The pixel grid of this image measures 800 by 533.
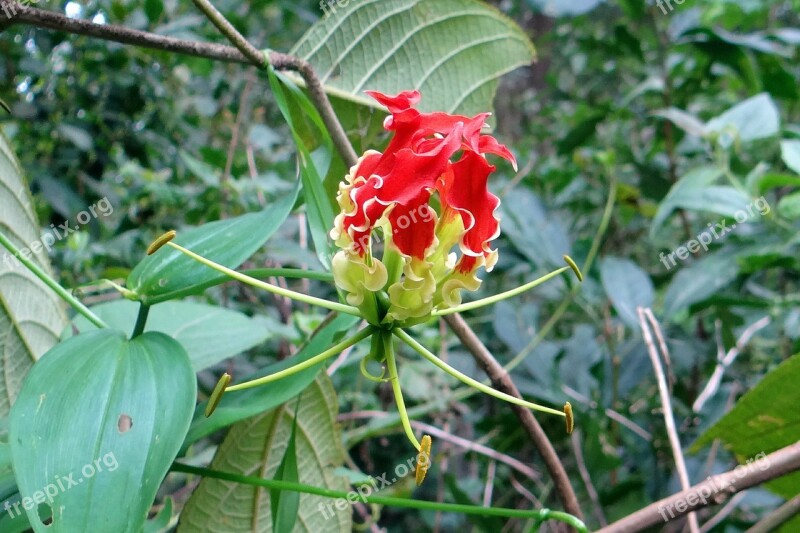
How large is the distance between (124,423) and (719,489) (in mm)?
440

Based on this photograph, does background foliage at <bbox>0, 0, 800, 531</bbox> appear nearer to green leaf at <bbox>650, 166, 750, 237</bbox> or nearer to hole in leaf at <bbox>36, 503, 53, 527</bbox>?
green leaf at <bbox>650, 166, 750, 237</bbox>

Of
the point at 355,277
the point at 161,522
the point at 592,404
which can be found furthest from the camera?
the point at 592,404

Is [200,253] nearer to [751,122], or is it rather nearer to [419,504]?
[419,504]

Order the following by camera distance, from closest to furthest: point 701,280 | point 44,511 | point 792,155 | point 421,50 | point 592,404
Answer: point 44,511 → point 421,50 → point 792,155 → point 701,280 → point 592,404

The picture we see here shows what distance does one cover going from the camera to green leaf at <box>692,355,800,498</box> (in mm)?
672

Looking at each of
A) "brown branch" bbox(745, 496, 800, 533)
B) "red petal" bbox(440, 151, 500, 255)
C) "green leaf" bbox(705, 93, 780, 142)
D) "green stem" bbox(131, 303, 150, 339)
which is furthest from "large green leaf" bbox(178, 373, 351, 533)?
"green leaf" bbox(705, 93, 780, 142)

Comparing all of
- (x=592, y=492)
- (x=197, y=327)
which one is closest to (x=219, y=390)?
(x=197, y=327)

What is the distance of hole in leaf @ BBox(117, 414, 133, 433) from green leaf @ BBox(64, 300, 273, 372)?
0.76ft

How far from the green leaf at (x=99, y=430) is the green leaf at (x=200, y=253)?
5cm

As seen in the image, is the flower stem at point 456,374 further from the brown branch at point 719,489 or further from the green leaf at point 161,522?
the green leaf at point 161,522

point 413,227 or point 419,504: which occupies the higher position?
point 413,227

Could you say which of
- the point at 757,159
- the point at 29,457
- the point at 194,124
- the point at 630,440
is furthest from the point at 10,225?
the point at 757,159

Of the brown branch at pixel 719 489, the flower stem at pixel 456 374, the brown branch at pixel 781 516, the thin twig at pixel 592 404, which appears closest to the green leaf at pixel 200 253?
the flower stem at pixel 456 374

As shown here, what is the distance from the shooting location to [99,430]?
0.42 meters
